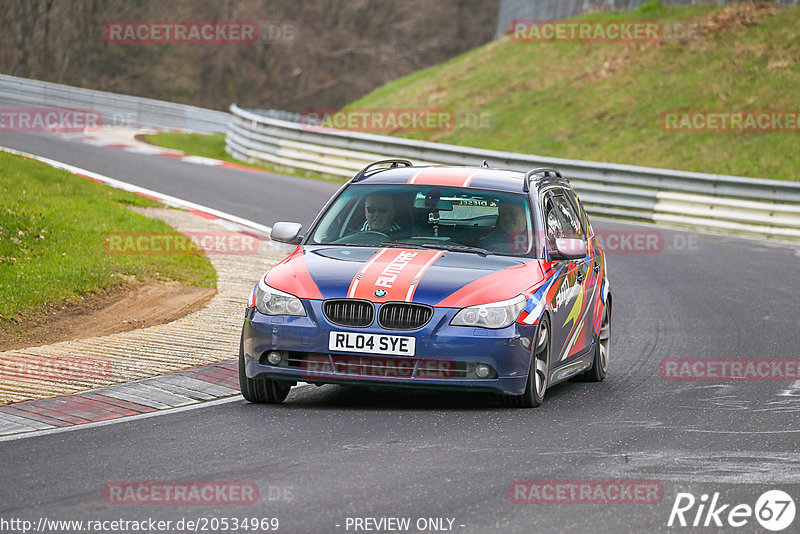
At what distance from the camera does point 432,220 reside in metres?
9.32

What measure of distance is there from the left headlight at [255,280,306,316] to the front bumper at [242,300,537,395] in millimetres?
47

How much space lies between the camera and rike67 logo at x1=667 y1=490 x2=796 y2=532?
5734mm

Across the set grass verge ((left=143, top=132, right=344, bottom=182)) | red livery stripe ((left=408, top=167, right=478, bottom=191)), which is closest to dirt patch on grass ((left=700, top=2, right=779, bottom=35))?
grass verge ((left=143, top=132, right=344, bottom=182))

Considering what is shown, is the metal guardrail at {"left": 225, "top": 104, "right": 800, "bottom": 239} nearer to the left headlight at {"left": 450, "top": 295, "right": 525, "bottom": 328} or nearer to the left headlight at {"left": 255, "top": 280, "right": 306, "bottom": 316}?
the left headlight at {"left": 450, "top": 295, "right": 525, "bottom": 328}

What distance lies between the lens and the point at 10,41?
180 ft

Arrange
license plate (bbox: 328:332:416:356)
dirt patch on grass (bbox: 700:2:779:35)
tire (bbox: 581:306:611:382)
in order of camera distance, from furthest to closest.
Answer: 1. dirt patch on grass (bbox: 700:2:779:35)
2. tire (bbox: 581:306:611:382)
3. license plate (bbox: 328:332:416:356)

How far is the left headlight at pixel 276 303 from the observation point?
8.17 m

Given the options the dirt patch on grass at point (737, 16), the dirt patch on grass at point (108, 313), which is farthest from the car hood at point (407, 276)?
the dirt patch on grass at point (737, 16)

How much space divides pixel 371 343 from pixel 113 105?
3327 centimetres

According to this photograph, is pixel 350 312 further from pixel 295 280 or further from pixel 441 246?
pixel 441 246

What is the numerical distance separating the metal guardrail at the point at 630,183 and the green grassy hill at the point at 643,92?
3.32 meters

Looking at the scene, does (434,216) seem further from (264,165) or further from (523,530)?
(264,165)

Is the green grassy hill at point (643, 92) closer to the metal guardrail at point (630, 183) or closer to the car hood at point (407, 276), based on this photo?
the metal guardrail at point (630, 183)

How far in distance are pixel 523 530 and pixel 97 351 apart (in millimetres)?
5467
